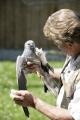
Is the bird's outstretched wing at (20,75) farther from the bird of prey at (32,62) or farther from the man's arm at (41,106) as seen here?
the man's arm at (41,106)

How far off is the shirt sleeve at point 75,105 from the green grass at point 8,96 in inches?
154

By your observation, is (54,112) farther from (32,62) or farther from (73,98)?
(32,62)

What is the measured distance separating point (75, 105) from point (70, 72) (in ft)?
1.10

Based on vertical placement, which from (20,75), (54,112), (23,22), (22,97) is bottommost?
(54,112)

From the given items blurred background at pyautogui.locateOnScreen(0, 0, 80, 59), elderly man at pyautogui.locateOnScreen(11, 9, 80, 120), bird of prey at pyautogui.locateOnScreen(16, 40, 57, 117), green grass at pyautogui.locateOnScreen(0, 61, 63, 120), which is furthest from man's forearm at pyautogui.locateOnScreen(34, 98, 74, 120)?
blurred background at pyautogui.locateOnScreen(0, 0, 80, 59)

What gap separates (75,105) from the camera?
409cm

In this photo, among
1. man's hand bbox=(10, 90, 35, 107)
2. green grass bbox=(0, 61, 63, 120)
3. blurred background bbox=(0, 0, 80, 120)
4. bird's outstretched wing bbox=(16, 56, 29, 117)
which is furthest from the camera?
blurred background bbox=(0, 0, 80, 120)

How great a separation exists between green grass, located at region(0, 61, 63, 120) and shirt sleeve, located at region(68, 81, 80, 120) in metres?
3.92

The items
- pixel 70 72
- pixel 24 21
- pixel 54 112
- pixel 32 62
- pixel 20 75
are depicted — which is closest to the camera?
pixel 54 112

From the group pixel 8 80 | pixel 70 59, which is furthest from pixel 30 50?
pixel 8 80

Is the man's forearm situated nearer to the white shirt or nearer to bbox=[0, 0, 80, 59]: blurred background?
the white shirt

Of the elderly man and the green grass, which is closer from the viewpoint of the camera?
the elderly man

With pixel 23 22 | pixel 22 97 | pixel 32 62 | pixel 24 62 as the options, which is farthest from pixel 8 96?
pixel 23 22

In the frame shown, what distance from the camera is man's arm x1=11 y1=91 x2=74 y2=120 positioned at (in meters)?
4.04
